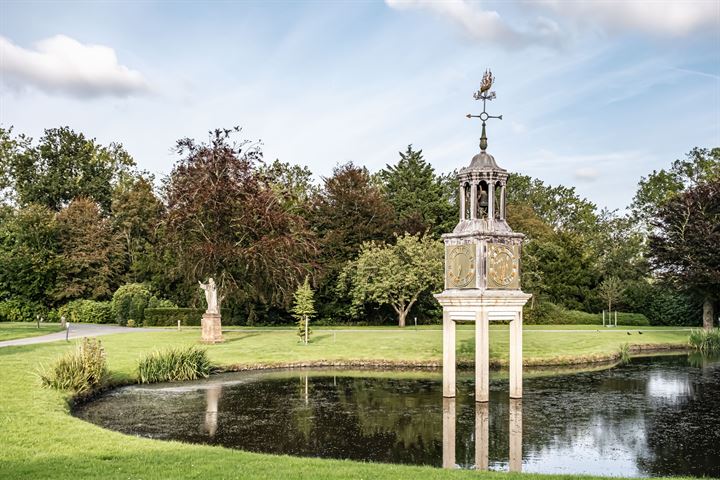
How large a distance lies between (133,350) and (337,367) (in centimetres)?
868

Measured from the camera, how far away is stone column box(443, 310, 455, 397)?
18766mm

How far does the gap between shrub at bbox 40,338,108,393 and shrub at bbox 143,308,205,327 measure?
2679cm

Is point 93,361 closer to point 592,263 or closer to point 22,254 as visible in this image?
point 22,254

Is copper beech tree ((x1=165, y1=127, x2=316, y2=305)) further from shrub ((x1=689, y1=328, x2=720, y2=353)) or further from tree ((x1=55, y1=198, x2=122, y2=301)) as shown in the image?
tree ((x1=55, y1=198, x2=122, y2=301))

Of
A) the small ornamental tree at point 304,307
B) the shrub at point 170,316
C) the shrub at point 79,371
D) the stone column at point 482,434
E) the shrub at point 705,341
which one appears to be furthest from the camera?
the shrub at point 170,316

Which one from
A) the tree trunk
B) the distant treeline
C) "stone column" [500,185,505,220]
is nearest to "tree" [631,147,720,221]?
the distant treeline

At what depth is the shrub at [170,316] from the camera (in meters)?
46.9

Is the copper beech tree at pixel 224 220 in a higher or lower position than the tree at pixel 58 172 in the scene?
lower

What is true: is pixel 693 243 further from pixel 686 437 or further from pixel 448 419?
pixel 448 419

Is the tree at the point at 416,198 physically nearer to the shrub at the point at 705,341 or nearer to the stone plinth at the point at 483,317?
the shrub at the point at 705,341

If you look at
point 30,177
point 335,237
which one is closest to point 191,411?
point 335,237

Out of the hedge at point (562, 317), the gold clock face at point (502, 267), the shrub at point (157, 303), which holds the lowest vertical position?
the hedge at point (562, 317)

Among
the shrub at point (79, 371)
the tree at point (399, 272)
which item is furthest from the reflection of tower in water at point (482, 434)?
the tree at point (399, 272)

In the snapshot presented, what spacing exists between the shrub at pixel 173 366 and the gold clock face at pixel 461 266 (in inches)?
403
